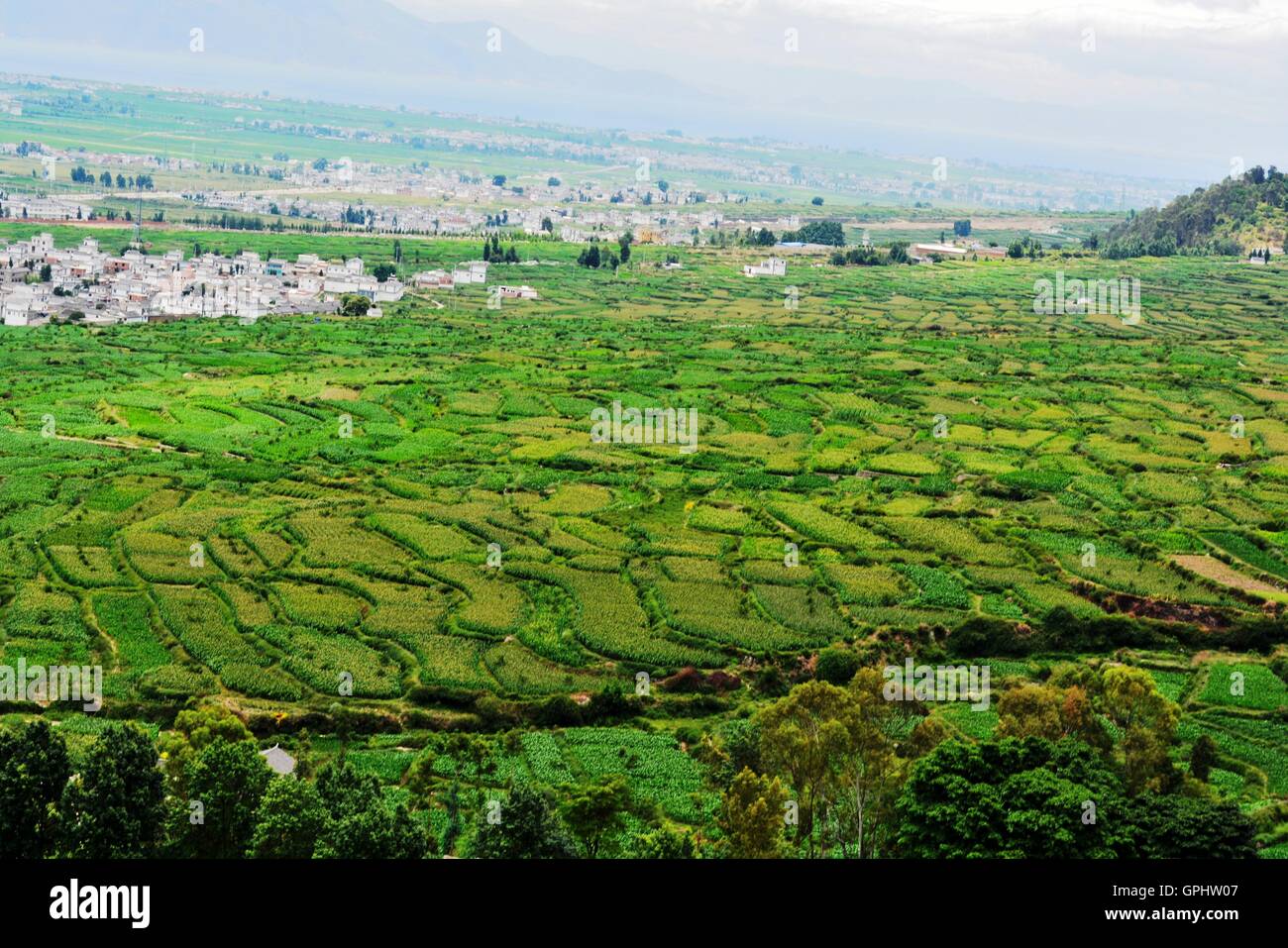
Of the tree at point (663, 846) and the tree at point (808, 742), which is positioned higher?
the tree at point (808, 742)

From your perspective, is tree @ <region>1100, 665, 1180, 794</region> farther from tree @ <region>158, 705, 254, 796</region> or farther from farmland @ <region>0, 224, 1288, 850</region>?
tree @ <region>158, 705, 254, 796</region>

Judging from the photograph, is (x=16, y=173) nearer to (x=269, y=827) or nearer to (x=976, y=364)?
(x=976, y=364)

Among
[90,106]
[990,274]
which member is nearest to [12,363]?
[990,274]

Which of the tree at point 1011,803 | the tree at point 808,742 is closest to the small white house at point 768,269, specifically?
the tree at point 808,742

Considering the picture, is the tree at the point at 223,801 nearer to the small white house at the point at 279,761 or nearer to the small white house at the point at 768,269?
the small white house at the point at 279,761

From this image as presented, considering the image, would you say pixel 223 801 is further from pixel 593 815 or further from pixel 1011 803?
pixel 1011 803

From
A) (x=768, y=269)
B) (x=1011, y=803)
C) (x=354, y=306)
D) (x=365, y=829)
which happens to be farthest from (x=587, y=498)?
(x=768, y=269)

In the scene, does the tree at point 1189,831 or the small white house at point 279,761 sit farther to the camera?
the small white house at point 279,761
